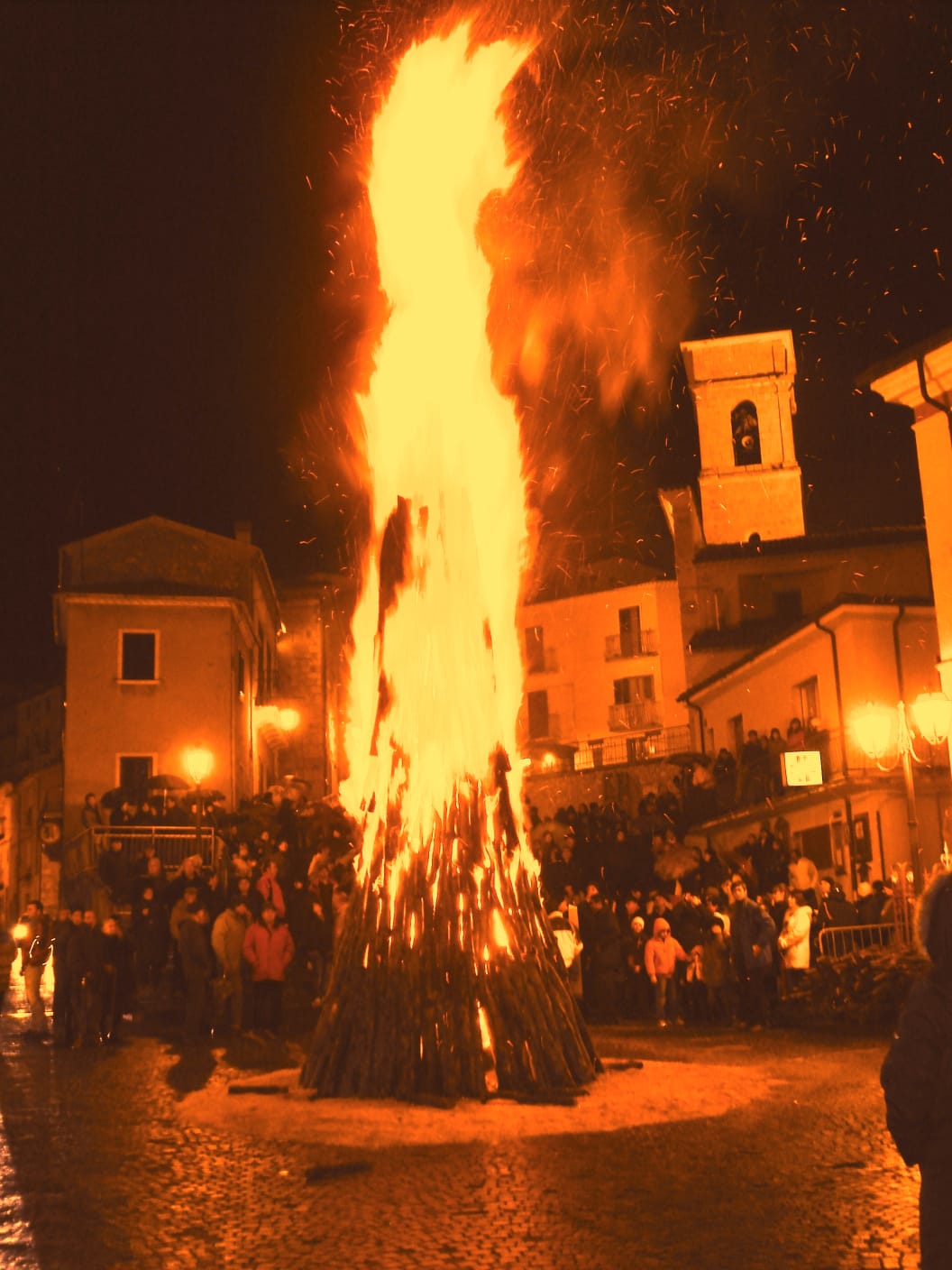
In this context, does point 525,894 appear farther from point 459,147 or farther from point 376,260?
point 459,147

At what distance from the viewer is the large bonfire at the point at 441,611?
11.9 meters

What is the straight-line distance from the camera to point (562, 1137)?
382 inches

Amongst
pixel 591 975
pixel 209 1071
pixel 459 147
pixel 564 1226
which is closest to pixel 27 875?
→ pixel 591 975

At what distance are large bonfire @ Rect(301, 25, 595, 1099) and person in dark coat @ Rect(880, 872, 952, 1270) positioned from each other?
757 cm

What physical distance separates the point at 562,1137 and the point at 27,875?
151 feet

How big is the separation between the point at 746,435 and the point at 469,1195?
182 feet

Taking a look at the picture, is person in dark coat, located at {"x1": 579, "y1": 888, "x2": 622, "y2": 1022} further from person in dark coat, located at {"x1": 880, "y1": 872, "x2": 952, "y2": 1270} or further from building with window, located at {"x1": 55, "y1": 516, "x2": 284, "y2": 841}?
building with window, located at {"x1": 55, "y1": 516, "x2": 284, "y2": 841}

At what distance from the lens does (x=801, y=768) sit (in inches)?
1081

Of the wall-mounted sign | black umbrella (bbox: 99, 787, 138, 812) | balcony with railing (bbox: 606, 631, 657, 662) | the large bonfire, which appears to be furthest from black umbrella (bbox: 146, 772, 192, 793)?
balcony with railing (bbox: 606, 631, 657, 662)

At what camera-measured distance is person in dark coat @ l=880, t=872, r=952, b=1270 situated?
13.8 feet

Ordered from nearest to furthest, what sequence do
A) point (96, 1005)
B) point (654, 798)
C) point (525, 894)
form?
1. point (525, 894)
2. point (96, 1005)
3. point (654, 798)

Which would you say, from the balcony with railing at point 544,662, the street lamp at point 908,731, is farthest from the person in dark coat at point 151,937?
the balcony with railing at point 544,662

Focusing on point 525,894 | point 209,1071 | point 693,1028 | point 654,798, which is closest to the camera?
point 525,894

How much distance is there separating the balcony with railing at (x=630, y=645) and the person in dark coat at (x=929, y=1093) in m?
53.0
